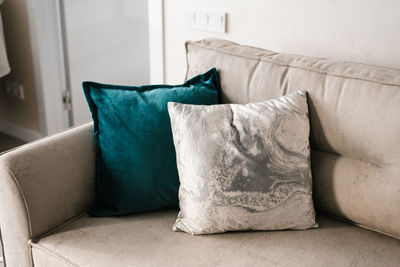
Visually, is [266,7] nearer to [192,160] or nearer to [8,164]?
[192,160]

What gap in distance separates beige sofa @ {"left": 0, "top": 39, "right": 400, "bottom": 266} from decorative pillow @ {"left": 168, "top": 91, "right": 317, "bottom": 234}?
2.4 inches

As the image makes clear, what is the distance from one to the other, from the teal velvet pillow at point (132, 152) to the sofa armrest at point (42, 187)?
0.05 metres

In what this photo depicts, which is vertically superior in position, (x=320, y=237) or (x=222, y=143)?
(x=222, y=143)

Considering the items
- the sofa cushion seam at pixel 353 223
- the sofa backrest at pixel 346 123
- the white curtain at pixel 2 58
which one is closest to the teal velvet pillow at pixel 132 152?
the sofa backrest at pixel 346 123

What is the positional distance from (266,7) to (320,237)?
0.99m

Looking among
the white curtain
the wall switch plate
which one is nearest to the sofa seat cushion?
the wall switch plate

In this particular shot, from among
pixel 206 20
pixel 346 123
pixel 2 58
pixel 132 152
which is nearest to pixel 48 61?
pixel 2 58

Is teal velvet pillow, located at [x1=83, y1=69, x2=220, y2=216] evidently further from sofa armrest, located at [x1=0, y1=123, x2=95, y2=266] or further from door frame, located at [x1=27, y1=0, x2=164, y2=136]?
door frame, located at [x1=27, y1=0, x2=164, y2=136]

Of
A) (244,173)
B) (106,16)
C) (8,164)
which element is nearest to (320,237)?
(244,173)

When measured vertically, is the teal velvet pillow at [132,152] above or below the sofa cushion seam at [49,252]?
above

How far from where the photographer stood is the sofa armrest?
1.24m

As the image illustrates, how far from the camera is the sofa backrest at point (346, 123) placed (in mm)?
1264

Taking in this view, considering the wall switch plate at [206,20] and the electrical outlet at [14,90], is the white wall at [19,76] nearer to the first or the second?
the electrical outlet at [14,90]

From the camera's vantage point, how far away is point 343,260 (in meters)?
1.19
